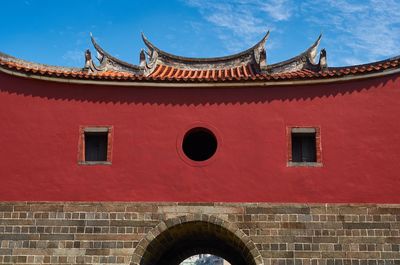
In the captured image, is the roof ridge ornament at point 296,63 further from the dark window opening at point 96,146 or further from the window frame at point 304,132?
the dark window opening at point 96,146

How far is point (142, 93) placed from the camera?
419 inches

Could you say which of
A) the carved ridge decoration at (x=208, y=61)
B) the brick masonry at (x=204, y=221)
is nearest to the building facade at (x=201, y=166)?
the brick masonry at (x=204, y=221)

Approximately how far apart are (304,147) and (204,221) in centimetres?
255

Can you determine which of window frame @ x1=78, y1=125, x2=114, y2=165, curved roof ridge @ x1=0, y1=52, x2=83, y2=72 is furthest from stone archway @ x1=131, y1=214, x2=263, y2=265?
curved roof ridge @ x1=0, y1=52, x2=83, y2=72

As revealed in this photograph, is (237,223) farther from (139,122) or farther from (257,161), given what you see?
(139,122)

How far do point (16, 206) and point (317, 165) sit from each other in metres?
5.89

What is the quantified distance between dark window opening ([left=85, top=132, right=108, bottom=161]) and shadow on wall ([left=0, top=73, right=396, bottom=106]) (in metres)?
0.72

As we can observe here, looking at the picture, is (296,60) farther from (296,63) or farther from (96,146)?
(96,146)

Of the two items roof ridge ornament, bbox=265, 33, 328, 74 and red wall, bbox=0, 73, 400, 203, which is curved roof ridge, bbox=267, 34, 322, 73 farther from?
red wall, bbox=0, 73, 400, 203

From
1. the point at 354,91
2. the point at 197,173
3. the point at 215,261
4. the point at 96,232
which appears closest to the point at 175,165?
the point at 197,173

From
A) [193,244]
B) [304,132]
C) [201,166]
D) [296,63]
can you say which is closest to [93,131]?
[201,166]

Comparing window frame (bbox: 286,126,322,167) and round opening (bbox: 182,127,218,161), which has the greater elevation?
Result: round opening (bbox: 182,127,218,161)

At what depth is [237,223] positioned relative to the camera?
985 cm

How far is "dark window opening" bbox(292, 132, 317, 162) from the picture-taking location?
10.4 m
